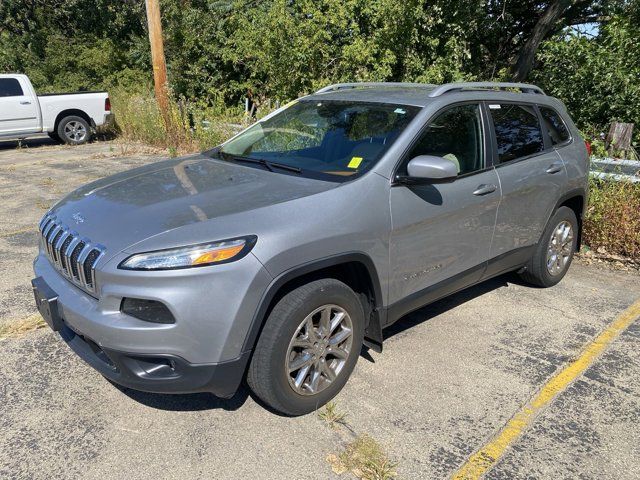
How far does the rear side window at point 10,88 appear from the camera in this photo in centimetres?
1254

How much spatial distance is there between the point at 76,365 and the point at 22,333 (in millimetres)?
693

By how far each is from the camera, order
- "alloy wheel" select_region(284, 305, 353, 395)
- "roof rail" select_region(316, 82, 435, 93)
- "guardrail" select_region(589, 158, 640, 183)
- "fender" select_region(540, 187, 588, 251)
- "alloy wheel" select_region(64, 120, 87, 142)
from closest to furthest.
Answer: "alloy wheel" select_region(284, 305, 353, 395) < "roof rail" select_region(316, 82, 435, 93) < "fender" select_region(540, 187, 588, 251) < "guardrail" select_region(589, 158, 640, 183) < "alloy wheel" select_region(64, 120, 87, 142)

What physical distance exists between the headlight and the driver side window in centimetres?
143

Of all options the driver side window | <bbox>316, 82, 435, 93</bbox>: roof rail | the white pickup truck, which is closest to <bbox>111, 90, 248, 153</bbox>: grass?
the white pickup truck

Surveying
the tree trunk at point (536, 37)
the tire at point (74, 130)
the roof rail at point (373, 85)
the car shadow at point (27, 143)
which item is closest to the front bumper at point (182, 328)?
the roof rail at point (373, 85)

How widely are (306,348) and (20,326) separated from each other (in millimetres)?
2347

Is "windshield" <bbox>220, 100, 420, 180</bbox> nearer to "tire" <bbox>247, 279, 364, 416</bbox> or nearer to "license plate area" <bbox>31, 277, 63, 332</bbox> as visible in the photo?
"tire" <bbox>247, 279, 364, 416</bbox>

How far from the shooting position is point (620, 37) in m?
7.26

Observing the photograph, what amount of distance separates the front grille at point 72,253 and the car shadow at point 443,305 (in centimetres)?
212

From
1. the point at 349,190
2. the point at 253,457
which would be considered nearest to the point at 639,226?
the point at 349,190

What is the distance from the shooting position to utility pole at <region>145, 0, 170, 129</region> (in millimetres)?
11289

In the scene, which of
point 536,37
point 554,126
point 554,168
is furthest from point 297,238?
point 536,37

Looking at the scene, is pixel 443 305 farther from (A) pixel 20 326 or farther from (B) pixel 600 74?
(B) pixel 600 74

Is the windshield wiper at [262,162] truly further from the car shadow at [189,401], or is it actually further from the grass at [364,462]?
the grass at [364,462]
